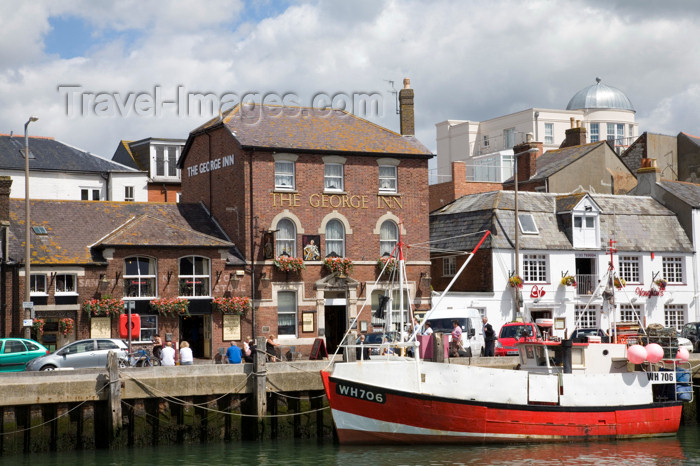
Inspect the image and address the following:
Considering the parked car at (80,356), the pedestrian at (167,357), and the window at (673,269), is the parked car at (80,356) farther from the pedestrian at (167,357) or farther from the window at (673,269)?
the window at (673,269)

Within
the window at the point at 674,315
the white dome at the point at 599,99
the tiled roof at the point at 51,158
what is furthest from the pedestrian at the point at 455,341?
the white dome at the point at 599,99

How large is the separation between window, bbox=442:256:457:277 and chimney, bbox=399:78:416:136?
726cm

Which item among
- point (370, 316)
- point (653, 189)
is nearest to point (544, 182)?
point (653, 189)

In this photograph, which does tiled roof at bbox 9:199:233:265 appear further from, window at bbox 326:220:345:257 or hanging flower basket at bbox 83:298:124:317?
window at bbox 326:220:345:257

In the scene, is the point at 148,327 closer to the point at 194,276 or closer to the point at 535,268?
the point at 194,276

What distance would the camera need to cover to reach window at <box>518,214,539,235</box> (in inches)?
2085

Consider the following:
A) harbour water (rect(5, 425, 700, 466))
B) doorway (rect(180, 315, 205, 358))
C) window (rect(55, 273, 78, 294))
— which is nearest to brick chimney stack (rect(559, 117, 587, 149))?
doorway (rect(180, 315, 205, 358))

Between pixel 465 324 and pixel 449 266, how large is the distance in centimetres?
1127

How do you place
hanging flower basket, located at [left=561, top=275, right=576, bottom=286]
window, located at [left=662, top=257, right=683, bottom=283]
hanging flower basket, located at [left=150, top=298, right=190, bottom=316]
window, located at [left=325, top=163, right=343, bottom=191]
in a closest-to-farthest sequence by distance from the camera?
hanging flower basket, located at [left=150, top=298, right=190, bottom=316] → window, located at [left=325, top=163, right=343, bottom=191] → hanging flower basket, located at [left=561, top=275, right=576, bottom=286] → window, located at [left=662, top=257, right=683, bottom=283]

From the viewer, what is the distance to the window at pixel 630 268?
54688mm

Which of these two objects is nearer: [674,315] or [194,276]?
[194,276]

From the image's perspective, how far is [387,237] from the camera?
49188 mm

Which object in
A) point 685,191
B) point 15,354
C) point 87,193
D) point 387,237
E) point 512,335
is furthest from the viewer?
point 87,193

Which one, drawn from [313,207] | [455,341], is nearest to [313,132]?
[313,207]
